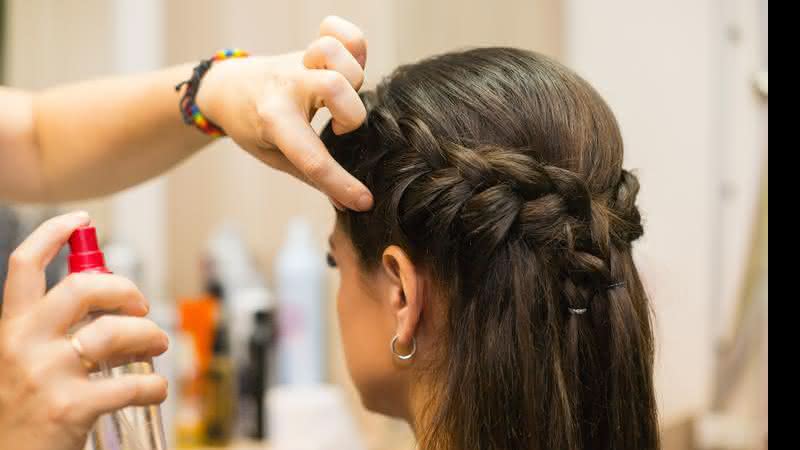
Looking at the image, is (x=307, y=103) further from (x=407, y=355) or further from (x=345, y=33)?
(x=407, y=355)

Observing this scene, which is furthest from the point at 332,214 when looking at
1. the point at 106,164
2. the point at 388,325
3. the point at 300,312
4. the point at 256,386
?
the point at 388,325

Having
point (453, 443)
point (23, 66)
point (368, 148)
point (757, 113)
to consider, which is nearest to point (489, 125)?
point (368, 148)

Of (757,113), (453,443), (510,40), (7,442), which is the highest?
(510,40)

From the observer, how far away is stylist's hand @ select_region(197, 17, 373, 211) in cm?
75

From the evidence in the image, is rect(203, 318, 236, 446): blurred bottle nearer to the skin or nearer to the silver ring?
the skin

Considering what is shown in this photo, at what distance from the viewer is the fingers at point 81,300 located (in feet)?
1.91

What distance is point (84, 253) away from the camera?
0.63 m

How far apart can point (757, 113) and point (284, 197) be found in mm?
985

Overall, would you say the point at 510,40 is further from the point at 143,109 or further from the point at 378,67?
the point at 143,109

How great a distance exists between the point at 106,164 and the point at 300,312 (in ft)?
2.20

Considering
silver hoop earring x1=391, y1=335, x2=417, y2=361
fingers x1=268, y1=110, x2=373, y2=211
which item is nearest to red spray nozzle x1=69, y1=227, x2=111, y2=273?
fingers x1=268, y1=110, x2=373, y2=211

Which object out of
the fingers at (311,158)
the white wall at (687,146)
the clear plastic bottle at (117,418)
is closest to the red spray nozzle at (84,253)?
the clear plastic bottle at (117,418)

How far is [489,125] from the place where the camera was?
2.52 ft

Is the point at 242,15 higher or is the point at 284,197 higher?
the point at 242,15
